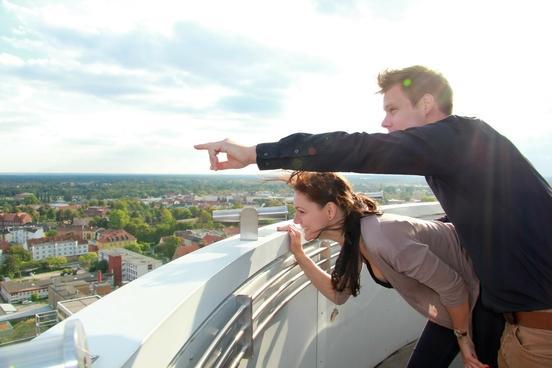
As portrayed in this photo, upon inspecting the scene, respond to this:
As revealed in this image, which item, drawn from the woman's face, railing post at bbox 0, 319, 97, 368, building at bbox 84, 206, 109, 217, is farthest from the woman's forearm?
railing post at bbox 0, 319, 97, 368

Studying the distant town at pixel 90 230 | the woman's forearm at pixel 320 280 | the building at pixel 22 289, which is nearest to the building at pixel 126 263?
the distant town at pixel 90 230

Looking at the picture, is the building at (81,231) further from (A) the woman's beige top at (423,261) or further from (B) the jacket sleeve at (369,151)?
(A) the woman's beige top at (423,261)

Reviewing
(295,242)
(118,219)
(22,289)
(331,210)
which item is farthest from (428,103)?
(22,289)

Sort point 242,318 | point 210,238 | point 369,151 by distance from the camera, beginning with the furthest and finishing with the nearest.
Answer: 1. point 210,238
2. point 242,318
3. point 369,151

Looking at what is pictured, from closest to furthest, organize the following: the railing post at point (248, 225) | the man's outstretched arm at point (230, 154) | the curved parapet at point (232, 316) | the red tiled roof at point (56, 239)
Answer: the curved parapet at point (232, 316) < the man's outstretched arm at point (230, 154) < the red tiled roof at point (56, 239) < the railing post at point (248, 225)

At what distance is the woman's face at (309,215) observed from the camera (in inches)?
81.0

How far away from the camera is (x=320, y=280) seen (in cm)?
222

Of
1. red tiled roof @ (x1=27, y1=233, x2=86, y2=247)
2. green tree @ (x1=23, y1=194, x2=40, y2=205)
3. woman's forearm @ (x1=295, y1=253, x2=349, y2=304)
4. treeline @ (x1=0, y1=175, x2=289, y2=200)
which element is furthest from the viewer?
woman's forearm @ (x1=295, y1=253, x2=349, y2=304)

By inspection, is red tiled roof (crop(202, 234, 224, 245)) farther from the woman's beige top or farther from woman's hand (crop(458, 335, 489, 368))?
woman's hand (crop(458, 335, 489, 368))

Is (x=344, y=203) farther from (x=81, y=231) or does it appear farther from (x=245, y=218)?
(x=81, y=231)

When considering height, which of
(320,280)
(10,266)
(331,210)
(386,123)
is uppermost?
(386,123)

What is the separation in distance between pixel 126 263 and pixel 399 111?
116 centimetres

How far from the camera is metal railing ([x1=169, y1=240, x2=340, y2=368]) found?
128 cm

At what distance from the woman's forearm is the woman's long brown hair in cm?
9
